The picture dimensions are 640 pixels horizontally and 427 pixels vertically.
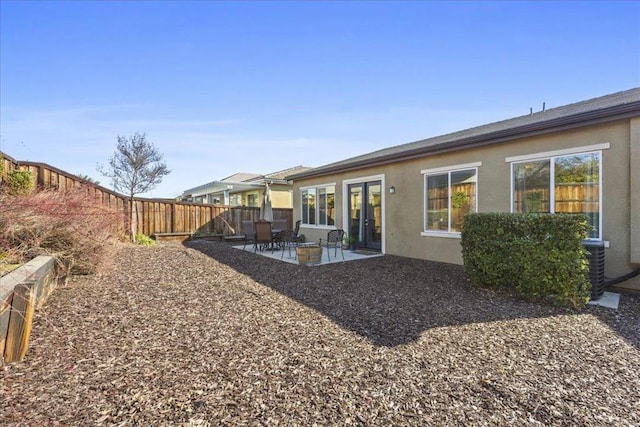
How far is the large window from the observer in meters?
6.03

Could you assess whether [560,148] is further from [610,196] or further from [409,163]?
[409,163]

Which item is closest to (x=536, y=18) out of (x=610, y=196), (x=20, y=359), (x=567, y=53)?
(x=567, y=53)

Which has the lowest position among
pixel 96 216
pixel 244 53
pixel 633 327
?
pixel 633 327

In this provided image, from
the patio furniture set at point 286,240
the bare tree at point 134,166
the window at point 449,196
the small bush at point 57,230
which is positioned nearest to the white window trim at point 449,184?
the window at point 449,196

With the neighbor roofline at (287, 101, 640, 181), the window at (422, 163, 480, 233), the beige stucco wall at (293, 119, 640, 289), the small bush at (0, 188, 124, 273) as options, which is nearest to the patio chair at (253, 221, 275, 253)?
the beige stucco wall at (293, 119, 640, 289)

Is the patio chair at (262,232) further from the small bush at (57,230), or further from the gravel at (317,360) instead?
the gravel at (317,360)

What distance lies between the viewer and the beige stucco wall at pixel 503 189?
5574 mm

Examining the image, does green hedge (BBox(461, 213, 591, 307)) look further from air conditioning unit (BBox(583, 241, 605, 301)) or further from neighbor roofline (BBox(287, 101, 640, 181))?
neighbor roofline (BBox(287, 101, 640, 181))

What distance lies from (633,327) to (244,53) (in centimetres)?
1119

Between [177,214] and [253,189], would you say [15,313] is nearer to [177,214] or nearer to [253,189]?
[177,214]

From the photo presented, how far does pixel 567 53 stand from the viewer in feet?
32.3

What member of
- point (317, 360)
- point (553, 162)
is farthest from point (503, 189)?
point (317, 360)

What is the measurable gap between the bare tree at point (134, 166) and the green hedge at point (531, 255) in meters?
18.4

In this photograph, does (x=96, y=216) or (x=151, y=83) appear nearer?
(x=96, y=216)
